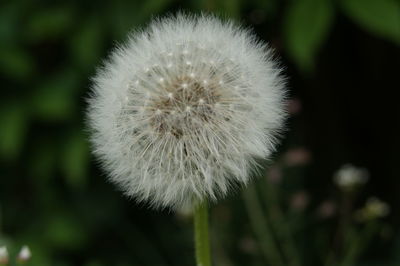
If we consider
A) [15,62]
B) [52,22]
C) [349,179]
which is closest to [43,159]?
[15,62]

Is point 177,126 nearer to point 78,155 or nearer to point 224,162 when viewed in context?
point 224,162

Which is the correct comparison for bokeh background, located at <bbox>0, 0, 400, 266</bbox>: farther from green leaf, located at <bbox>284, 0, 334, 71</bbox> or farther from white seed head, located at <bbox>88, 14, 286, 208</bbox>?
white seed head, located at <bbox>88, 14, 286, 208</bbox>

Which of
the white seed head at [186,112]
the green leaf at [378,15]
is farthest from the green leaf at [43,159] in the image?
the white seed head at [186,112]

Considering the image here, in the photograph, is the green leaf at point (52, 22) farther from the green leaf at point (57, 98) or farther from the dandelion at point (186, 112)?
the dandelion at point (186, 112)

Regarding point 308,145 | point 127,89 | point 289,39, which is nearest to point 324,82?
point 308,145

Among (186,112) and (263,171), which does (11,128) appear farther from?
(186,112)

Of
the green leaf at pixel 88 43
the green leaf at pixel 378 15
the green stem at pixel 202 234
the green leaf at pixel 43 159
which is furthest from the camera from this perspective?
the green leaf at pixel 43 159

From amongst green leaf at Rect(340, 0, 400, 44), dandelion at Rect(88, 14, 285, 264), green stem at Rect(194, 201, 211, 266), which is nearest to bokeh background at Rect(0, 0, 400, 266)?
green leaf at Rect(340, 0, 400, 44)
